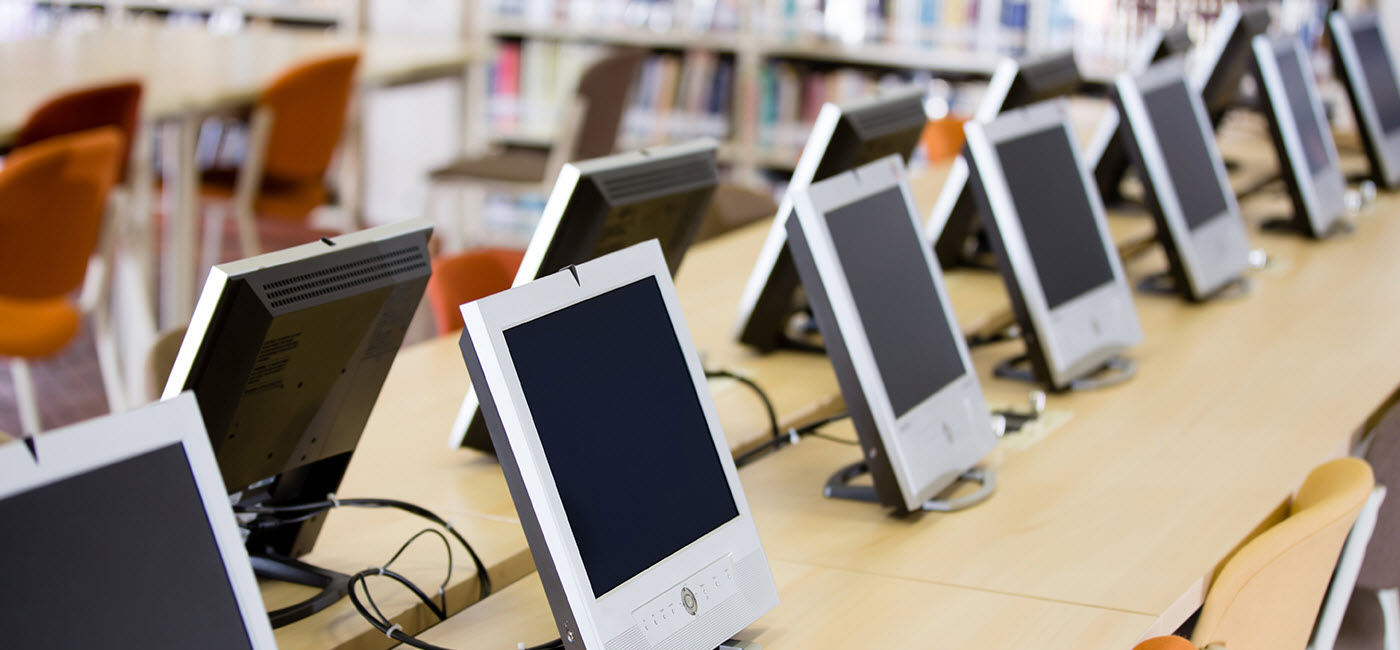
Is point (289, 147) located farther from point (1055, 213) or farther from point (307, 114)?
point (1055, 213)

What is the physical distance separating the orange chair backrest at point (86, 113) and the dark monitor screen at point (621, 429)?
10.2 ft

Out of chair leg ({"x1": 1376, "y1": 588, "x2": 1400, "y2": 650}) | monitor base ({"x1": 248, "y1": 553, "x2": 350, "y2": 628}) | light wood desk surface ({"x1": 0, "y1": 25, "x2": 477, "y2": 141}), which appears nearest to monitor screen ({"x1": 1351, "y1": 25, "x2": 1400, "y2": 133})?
chair leg ({"x1": 1376, "y1": 588, "x2": 1400, "y2": 650})

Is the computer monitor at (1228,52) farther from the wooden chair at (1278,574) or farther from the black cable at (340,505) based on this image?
the black cable at (340,505)

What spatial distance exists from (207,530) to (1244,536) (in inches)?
51.9

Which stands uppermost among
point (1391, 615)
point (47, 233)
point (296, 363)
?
point (47, 233)

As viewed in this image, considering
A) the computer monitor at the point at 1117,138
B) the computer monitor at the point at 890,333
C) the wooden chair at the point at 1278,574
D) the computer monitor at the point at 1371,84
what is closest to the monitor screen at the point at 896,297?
the computer monitor at the point at 890,333

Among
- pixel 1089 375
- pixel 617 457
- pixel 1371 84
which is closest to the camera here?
pixel 617 457

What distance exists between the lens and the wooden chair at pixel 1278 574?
154 cm

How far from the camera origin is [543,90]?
245 inches

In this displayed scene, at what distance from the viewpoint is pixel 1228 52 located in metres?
3.42

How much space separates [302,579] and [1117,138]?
7.87ft

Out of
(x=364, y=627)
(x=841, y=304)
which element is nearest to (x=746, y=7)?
(x=841, y=304)

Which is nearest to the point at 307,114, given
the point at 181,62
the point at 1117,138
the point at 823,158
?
the point at 181,62

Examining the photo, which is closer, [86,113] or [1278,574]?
[1278,574]
